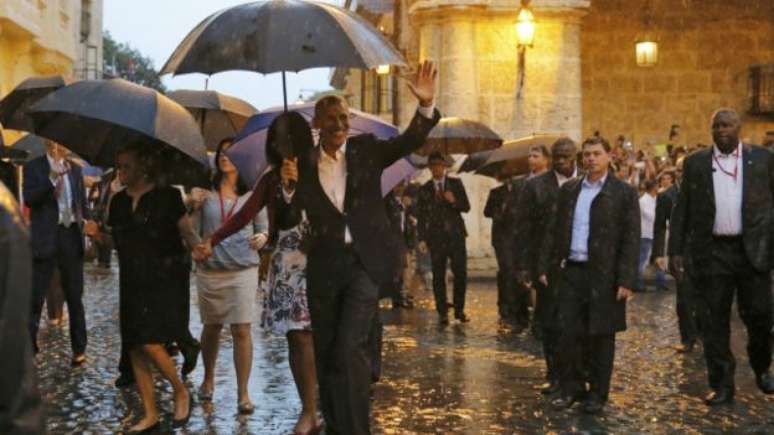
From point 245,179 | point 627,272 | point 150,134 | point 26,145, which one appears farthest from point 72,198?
point 627,272

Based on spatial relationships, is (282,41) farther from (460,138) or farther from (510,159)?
(460,138)

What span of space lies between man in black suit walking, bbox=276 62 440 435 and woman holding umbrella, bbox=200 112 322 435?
0.35 m

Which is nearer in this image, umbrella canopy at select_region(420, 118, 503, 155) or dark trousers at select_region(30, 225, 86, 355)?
dark trousers at select_region(30, 225, 86, 355)

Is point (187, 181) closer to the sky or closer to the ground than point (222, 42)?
closer to the ground

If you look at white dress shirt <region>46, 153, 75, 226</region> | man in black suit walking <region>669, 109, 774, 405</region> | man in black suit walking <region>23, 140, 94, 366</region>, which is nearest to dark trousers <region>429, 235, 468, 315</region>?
man in black suit walking <region>23, 140, 94, 366</region>

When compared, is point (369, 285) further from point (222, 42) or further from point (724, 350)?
point (724, 350)

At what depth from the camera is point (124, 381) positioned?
9945 millimetres

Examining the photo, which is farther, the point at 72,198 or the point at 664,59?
the point at 664,59

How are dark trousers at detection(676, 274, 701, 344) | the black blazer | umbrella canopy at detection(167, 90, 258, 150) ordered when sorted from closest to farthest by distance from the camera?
umbrella canopy at detection(167, 90, 258, 150)
dark trousers at detection(676, 274, 701, 344)
the black blazer

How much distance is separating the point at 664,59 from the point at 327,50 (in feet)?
62.9

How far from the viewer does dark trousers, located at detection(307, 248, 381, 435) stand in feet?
23.1

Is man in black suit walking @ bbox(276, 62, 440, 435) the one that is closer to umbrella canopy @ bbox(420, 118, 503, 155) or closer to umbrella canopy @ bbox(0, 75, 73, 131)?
umbrella canopy @ bbox(0, 75, 73, 131)

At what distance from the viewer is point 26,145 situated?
41.3ft

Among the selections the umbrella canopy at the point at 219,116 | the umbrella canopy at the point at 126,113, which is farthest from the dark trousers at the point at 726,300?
the umbrella canopy at the point at 219,116
